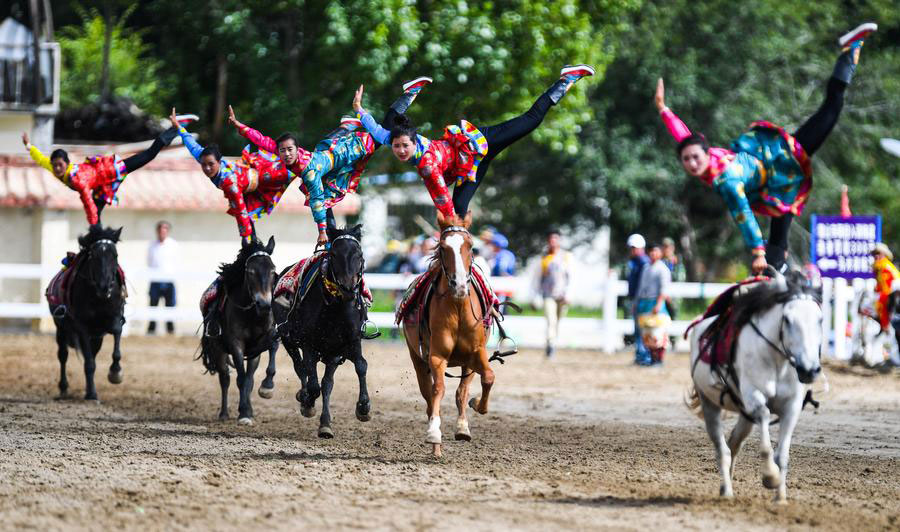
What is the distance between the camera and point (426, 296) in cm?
1091

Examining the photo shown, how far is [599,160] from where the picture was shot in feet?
115

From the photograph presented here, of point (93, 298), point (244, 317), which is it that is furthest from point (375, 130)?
point (93, 298)

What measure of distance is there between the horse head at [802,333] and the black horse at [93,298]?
8.29 metres

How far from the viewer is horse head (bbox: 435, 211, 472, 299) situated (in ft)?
33.0

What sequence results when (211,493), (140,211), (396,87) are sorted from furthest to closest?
(396,87) → (140,211) → (211,493)

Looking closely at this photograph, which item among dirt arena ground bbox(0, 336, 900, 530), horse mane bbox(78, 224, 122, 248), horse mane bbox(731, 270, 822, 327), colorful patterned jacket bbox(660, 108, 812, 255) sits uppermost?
colorful patterned jacket bbox(660, 108, 812, 255)

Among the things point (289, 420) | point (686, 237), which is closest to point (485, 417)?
point (289, 420)

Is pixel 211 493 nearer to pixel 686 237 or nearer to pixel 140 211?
pixel 140 211

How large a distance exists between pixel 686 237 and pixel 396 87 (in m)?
11.7

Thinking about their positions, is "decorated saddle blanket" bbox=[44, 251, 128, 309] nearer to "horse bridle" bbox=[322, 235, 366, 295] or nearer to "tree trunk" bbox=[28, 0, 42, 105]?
"horse bridle" bbox=[322, 235, 366, 295]

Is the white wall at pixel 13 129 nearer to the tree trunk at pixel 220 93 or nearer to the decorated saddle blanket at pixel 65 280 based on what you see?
the tree trunk at pixel 220 93

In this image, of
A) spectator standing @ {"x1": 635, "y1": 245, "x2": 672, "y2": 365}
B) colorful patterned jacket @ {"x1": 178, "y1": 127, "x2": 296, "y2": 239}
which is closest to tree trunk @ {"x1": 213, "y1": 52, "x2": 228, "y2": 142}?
spectator standing @ {"x1": 635, "y1": 245, "x2": 672, "y2": 365}

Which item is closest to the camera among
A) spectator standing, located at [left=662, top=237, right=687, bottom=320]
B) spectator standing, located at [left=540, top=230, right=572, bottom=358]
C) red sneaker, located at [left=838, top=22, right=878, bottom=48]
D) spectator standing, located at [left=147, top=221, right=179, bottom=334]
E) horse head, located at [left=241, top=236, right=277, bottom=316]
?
red sneaker, located at [left=838, top=22, right=878, bottom=48]

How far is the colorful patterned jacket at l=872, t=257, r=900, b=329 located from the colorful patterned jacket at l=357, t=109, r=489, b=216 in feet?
36.3
